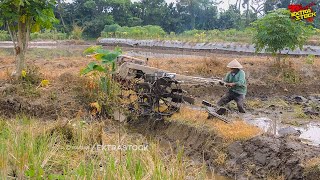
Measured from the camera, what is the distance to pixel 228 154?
7.20 meters

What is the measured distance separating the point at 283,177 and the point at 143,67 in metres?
4.05

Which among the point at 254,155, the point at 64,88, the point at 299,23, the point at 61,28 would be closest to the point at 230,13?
the point at 61,28

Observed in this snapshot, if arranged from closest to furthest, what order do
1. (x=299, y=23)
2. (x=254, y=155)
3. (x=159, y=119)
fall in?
1. (x=254, y=155)
2. (x=159, y=119)
3. (x=299, y=23)

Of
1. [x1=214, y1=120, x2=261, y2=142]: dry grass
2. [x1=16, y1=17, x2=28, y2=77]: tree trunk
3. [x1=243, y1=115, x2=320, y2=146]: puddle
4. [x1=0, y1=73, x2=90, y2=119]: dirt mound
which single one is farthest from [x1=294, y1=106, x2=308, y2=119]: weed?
[x1=16, y1=17, x2=28, y2=77]: tree trunk

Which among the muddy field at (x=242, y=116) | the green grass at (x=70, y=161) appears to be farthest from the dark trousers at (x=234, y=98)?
the green grass at (x=70, y=161)

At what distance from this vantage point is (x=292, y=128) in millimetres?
8812

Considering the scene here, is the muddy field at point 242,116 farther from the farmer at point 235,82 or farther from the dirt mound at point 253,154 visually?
the farmer at point 235,82

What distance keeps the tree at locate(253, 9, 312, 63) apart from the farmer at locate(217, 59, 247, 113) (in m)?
5.07

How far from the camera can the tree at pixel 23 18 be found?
9.52 m

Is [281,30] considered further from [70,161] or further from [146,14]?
[146,14]

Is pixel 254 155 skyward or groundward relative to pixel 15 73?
groundward

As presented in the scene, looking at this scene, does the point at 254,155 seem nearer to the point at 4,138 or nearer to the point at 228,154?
the point at 228,154

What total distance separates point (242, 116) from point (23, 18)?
19.1 ft

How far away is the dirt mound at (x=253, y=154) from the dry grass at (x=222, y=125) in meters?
0.13
